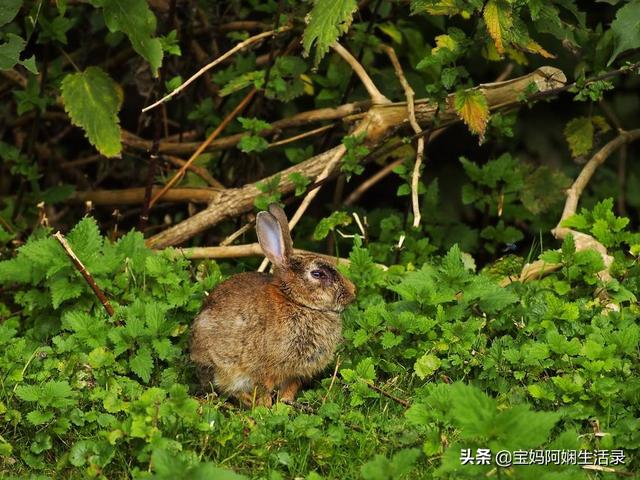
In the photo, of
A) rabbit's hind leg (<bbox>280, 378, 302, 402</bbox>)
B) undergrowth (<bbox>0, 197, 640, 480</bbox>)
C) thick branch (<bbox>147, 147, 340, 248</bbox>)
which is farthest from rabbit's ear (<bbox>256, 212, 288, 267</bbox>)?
thick branch (<bbox>147, 147, 340, 248</bbox>)

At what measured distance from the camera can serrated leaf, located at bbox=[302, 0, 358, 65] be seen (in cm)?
517

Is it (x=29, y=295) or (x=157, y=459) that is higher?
(x=157, y=459)

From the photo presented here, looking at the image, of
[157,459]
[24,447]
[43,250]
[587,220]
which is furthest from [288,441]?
[587,220]

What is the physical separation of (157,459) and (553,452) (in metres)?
1.40

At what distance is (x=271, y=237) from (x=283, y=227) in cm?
8

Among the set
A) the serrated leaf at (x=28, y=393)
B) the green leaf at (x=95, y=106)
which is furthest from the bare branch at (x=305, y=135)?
the serrated leaf at (x=28, y=393)

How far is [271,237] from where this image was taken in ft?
17.4

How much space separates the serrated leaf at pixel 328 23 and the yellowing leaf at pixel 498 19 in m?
0.65

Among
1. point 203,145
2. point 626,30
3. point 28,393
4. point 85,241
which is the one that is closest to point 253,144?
point 203,145

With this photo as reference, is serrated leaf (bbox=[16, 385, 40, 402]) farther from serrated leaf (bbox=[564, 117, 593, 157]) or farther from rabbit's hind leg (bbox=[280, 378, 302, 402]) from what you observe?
serrated leaf (bbox=[564, 117, 593, 157])

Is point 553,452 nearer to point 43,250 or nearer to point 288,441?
point 288,441

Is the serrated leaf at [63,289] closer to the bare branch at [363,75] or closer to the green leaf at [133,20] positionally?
the green leaf at [133,20]

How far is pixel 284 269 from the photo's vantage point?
5234mm

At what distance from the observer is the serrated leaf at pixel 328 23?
5172 mm
